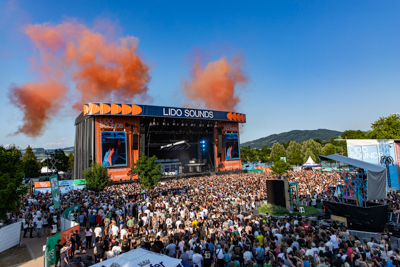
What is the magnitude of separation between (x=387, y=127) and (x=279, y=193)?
1464 inches

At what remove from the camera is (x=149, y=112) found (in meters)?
38.3

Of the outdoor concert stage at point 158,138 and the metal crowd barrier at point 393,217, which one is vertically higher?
the outdoor concert stage at point 158,138

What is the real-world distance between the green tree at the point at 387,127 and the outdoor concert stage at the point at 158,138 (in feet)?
79.5

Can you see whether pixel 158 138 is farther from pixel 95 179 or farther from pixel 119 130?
pixel 95 179

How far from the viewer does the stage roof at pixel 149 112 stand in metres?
34.8

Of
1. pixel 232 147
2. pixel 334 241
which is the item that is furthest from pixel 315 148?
pixel 334 241

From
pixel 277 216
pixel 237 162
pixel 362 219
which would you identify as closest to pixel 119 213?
pixel 277 216

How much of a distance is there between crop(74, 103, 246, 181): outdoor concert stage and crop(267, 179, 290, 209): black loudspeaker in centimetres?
2657

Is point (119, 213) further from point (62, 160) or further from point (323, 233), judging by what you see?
point (62, 160)

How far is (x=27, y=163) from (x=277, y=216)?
6049 centimetres

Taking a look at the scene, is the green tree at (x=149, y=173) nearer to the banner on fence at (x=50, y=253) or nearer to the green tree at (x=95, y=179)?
the green tree at (x=95, y=179)

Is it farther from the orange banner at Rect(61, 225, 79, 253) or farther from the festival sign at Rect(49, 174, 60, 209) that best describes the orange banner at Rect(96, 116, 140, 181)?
the orange banner at Rect(61, 225, 79, 253)

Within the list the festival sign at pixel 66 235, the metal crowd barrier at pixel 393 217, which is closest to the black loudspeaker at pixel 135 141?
the festival sign at pixel 66 235

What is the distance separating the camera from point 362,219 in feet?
37.0
